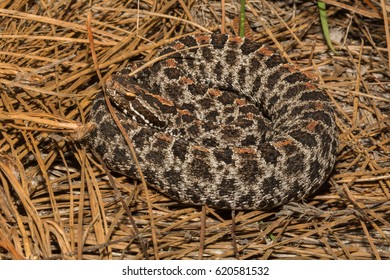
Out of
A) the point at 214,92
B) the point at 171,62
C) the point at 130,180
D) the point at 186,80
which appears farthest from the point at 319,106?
the point at 130,180

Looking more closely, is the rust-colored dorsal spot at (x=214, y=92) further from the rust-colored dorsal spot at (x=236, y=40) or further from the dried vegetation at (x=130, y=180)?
the dried vegetation at (x=130, y=180)

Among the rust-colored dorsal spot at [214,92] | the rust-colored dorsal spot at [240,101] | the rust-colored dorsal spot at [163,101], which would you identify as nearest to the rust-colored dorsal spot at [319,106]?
the rust-colored dorsal spot at [240,101]

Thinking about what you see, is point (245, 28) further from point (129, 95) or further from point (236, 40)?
point (129, 95)

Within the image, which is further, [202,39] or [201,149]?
[202,39]

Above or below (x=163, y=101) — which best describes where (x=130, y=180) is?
below

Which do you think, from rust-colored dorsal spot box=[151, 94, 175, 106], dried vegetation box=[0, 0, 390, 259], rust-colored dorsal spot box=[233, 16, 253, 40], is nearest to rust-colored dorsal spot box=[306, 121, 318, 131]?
dried vegetation box=[0, 0, 390, 259]

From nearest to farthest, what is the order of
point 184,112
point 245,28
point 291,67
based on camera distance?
point 184,112, point 291,67, point 245,28

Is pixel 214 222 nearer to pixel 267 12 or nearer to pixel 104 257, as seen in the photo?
pixel 104 257
